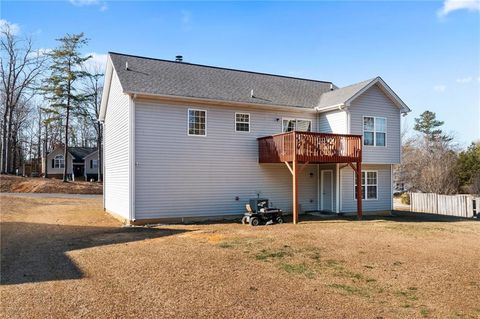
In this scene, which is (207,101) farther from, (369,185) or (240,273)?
(240,273)

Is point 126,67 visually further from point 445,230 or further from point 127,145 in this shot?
point 445,230

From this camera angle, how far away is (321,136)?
53.1 ft

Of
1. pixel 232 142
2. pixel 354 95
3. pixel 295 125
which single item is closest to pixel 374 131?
pixel 354 95

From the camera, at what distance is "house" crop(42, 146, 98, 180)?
4797cm

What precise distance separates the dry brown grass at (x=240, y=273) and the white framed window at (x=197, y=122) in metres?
4.48

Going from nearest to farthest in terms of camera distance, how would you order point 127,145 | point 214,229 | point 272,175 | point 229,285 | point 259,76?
point 229,285, point 214,229, point 127,145, point 272,175, point 259,76

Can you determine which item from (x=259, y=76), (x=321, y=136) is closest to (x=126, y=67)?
(x=259, y=76)

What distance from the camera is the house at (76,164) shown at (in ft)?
157

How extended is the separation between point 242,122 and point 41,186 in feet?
80.2

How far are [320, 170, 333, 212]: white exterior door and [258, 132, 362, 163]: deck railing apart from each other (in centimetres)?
223

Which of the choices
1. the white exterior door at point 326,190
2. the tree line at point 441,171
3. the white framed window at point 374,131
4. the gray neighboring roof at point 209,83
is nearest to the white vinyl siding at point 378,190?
the white exterior door at point 326,190

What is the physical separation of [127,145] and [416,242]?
11370mm

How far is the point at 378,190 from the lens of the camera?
64.0 feet

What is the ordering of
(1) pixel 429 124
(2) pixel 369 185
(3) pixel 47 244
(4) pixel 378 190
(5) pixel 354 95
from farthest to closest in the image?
1. (1) pixel 429 124
2. (4) pixel 378 190
3. (2) pixel 369 185
4. (5) pixel 354 95
5. (3) pixel 47 244
